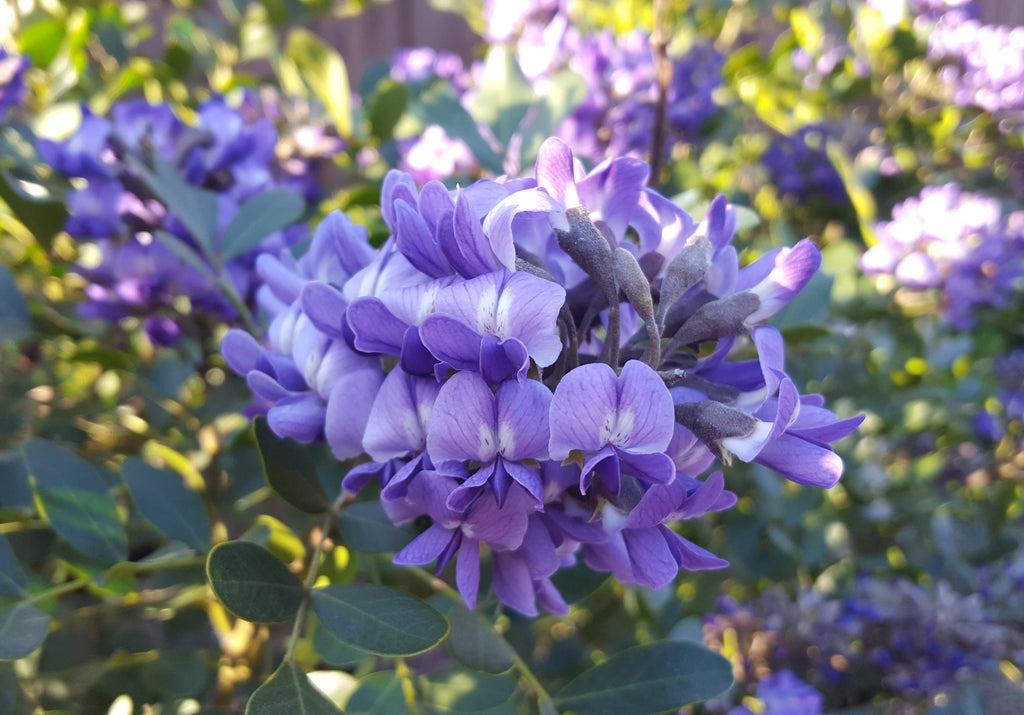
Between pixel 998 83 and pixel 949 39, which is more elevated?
pixel 949 39

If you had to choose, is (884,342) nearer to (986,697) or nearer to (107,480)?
(986,697)

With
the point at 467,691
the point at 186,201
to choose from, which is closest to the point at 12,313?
the point at 186,201

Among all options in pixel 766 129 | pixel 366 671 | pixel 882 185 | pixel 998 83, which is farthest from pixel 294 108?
pixel 998 83

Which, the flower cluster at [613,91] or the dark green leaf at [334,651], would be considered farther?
the flower cluster at [613,91]

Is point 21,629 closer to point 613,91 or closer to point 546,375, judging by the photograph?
point 546,375

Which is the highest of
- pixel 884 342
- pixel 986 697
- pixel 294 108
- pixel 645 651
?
pixel 294 108

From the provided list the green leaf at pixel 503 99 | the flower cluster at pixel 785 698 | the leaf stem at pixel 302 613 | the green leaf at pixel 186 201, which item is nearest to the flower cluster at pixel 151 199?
the green leaf at pixel 186 201

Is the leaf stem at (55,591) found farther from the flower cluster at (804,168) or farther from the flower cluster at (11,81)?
the flower cluster at (804,168)

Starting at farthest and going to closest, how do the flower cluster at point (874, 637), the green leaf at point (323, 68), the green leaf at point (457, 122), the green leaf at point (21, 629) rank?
the flower cluster at point (874, 637) < the green leaf at point (323, 68) < the green leaf at point (457, 122) < the green leaf at point (21, 629)
